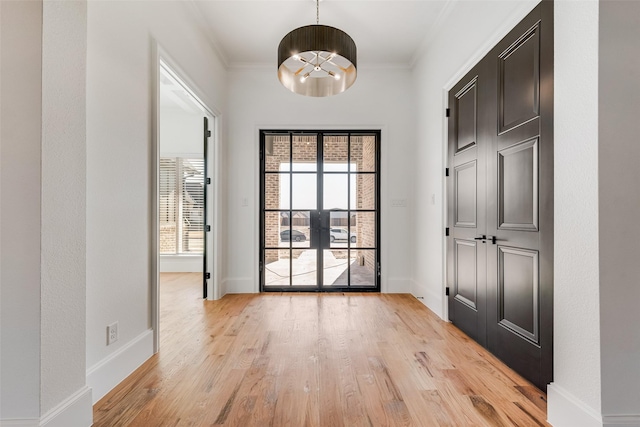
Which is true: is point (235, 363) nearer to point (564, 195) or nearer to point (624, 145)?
point (564, 195)

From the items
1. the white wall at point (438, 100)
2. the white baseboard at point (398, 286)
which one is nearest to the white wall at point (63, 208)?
the white wall at point (438, 100)

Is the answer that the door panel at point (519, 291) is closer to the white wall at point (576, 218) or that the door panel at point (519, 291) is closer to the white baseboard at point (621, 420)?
the white wall at point (576, 218)

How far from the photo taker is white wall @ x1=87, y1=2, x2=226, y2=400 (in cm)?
176

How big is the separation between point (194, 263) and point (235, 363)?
4174mm

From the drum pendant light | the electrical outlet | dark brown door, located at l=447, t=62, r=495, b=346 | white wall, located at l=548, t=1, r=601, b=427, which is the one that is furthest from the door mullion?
white wall, located at l=548, t=1, r=601, b=427

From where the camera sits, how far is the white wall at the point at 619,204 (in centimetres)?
129

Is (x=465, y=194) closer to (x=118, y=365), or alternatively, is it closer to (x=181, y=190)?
(x=118, y=365)

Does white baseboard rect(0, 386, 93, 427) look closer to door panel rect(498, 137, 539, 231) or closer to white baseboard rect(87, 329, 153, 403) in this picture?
white baseboard rect(87, 329, 153, 403)

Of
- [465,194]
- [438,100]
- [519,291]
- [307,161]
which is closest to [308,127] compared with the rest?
[307,161]

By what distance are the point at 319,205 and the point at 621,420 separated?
3371 mm

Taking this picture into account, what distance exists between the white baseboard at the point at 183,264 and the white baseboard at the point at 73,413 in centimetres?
456

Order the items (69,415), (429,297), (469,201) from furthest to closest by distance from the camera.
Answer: (429,297) → (469,201) → (69,415)

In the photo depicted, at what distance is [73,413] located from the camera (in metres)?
1.42

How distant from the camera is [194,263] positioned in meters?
5.94
